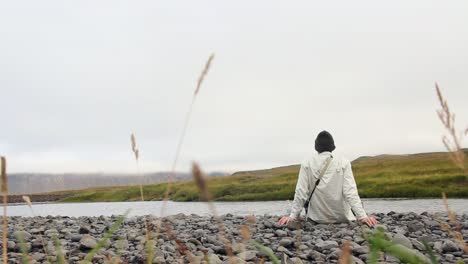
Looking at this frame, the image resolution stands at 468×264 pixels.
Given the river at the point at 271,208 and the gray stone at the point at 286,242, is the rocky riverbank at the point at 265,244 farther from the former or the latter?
the river at the point at 271,208

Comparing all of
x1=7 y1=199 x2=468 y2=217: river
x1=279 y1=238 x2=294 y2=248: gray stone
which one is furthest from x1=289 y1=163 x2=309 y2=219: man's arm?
x1=7 y1=199 x2=468 y2=217: river

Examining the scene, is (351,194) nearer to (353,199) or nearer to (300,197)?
(353,199)

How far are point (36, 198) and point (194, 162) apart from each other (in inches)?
5900

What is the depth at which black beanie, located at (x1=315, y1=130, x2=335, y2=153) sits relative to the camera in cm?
1109

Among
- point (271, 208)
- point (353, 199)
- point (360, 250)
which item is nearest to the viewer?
point (360, 250)

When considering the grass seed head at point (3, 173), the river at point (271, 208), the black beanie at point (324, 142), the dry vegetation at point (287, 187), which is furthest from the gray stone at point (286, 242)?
the river at point (271, 208)

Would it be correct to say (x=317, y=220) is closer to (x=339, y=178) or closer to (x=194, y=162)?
(x=339, y=178)

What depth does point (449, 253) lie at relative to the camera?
330 inches

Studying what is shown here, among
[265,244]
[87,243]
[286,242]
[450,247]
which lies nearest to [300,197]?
[265,244]

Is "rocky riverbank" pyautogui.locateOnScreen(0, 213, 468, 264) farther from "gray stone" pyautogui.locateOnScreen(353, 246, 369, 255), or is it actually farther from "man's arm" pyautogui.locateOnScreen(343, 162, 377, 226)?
"man's arm" pyautogui.locateOnScreen(343, 162, 377, 226)

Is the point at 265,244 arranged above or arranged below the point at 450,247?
above

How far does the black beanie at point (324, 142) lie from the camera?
436 inches

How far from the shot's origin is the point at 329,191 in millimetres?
11430

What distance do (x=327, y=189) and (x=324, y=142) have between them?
1.04 metres
